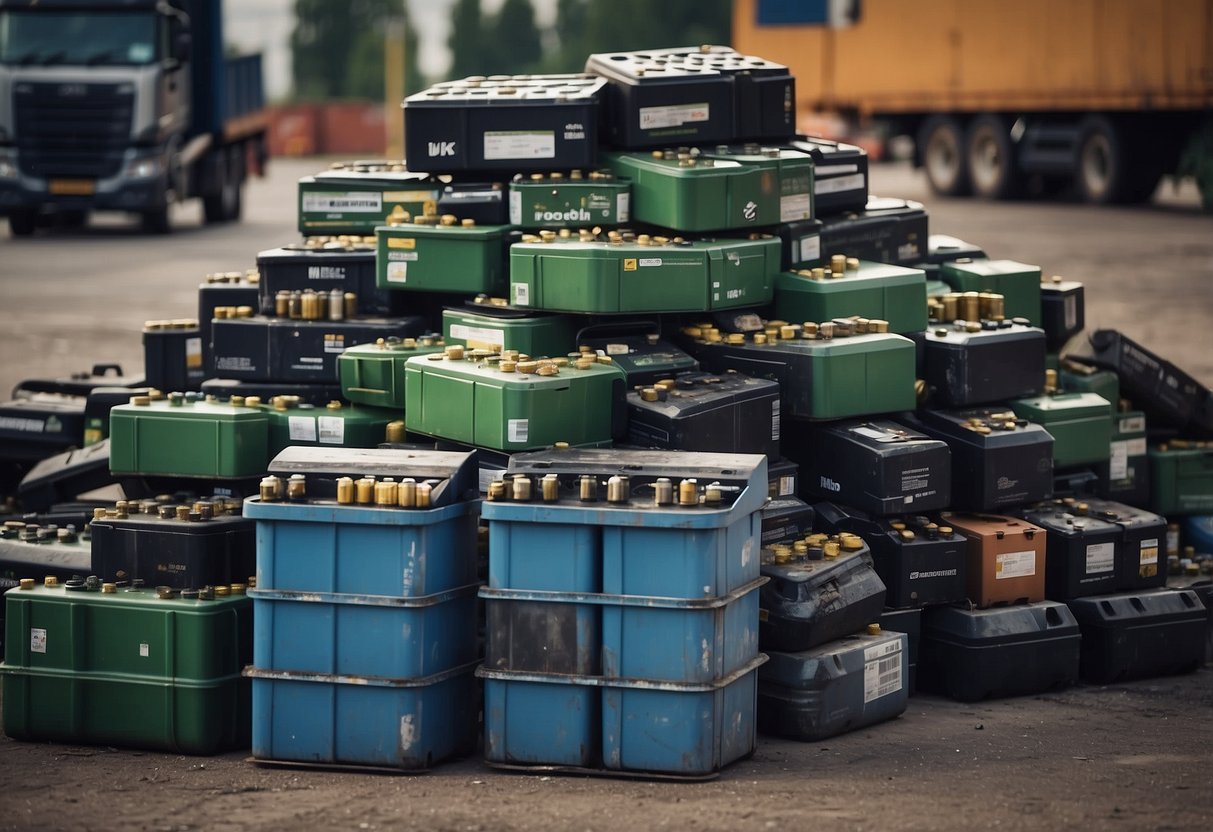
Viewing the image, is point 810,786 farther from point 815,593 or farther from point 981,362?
point 981,362

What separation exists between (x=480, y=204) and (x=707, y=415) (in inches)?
79.0

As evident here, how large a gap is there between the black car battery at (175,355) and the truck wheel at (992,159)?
25785 mm

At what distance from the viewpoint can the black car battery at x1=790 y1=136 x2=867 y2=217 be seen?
1009 centimetres

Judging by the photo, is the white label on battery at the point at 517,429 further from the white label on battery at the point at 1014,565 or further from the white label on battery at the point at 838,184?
the white label on battery at the point at 838,184

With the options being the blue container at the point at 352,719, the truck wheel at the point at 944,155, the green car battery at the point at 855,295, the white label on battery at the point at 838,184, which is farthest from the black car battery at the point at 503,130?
the truck wheel at the point at 944,155

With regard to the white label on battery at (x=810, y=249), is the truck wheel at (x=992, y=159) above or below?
above

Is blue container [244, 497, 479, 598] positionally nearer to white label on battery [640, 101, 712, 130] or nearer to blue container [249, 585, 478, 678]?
blue container [249, 585, 478, 678]

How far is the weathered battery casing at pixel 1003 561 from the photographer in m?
8.30

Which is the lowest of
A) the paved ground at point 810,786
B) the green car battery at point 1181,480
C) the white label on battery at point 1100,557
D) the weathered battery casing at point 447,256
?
the paved ground at point 810,786

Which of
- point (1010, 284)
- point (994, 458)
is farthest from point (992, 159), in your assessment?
point (994, 458)

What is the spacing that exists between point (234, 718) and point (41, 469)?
2958 millimetres

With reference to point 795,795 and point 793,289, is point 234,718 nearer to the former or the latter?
point 795,795

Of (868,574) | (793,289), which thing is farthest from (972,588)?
(793,289)

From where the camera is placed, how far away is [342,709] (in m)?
7.00
